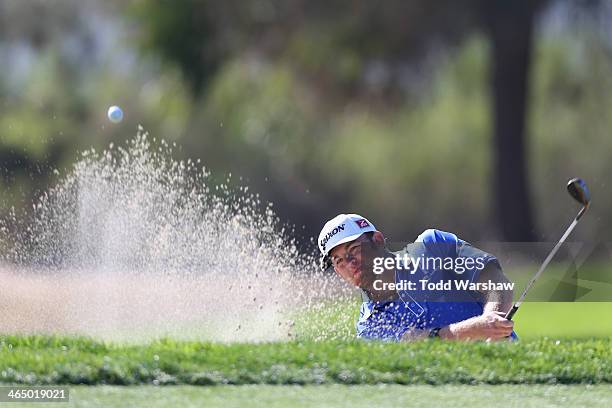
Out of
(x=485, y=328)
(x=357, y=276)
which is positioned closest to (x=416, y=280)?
(x=357, y=276)

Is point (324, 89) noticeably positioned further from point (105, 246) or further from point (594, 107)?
point (105, 246)

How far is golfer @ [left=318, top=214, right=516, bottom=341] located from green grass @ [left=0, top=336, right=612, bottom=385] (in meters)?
0.57

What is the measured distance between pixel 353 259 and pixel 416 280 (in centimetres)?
38

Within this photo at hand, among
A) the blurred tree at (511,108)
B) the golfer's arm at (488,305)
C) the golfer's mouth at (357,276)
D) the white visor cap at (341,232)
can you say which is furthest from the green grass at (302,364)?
the blurred tree at (511,108)

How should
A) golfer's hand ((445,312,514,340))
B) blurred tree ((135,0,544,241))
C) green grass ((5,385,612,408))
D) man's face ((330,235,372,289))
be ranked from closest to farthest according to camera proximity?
Result: green grass ((5,385,612,408)), golfer's hand ((445,312,514,340)), man's face ((330,235,372,289)), blurred tree ((135,0,544,241))

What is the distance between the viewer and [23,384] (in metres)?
6.11

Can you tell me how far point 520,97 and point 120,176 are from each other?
53.8ft

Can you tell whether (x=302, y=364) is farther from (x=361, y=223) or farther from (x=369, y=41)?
(x=369, y=41)

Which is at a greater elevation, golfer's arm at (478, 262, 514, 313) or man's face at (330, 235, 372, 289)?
man's face at (330, 235, 372, 289)

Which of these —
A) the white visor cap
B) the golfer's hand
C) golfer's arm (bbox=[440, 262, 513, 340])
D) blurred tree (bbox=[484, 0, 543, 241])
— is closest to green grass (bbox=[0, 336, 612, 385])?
the golfer's hand

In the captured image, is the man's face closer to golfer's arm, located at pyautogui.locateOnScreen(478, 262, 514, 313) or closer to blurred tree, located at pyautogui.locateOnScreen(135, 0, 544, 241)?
golfer's arm, located at pyautogui.locateOnScreen(478, 262, 514, 313)

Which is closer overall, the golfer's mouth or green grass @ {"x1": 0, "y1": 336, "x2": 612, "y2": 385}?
green grass @ {"x1": 0, "y1": 336, "x2": 612, "y2": 385}

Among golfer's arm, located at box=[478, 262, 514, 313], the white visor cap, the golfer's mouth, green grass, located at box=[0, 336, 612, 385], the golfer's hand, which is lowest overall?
green grass, located at box=[0, 336, 612, 385]

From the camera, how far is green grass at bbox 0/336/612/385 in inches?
245
